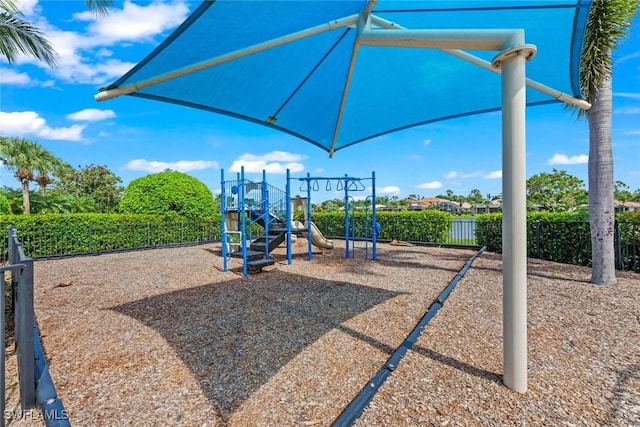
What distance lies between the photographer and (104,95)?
2293mm

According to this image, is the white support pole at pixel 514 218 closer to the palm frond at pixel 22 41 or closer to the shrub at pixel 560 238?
the shrub at pixel 560 238

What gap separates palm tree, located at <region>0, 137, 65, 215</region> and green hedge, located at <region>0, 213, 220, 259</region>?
386 inches

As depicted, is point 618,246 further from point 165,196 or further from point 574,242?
point 165,196

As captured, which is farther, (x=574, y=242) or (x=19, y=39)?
(x=574, y=242)

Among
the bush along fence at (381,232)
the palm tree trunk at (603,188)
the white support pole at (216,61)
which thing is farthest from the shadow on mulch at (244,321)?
the bush along fence at (381,232)

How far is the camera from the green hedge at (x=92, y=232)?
948 cm

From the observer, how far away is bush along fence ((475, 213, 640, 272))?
20.9 ft

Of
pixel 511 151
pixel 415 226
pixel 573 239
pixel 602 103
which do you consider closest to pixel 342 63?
pixel 511 151

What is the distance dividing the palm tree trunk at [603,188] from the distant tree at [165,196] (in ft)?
43.8

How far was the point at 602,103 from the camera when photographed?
5.40 meters

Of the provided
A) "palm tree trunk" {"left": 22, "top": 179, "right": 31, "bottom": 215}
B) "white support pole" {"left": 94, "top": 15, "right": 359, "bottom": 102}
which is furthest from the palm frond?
"palm tree trunk" {"left": 22, "top": 179, "right": 31, "bottom": 215}

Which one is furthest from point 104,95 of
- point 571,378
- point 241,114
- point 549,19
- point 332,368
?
point 571,378

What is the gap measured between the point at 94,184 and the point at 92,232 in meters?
21.4

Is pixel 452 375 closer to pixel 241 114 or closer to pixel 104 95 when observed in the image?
pixel 104 95
